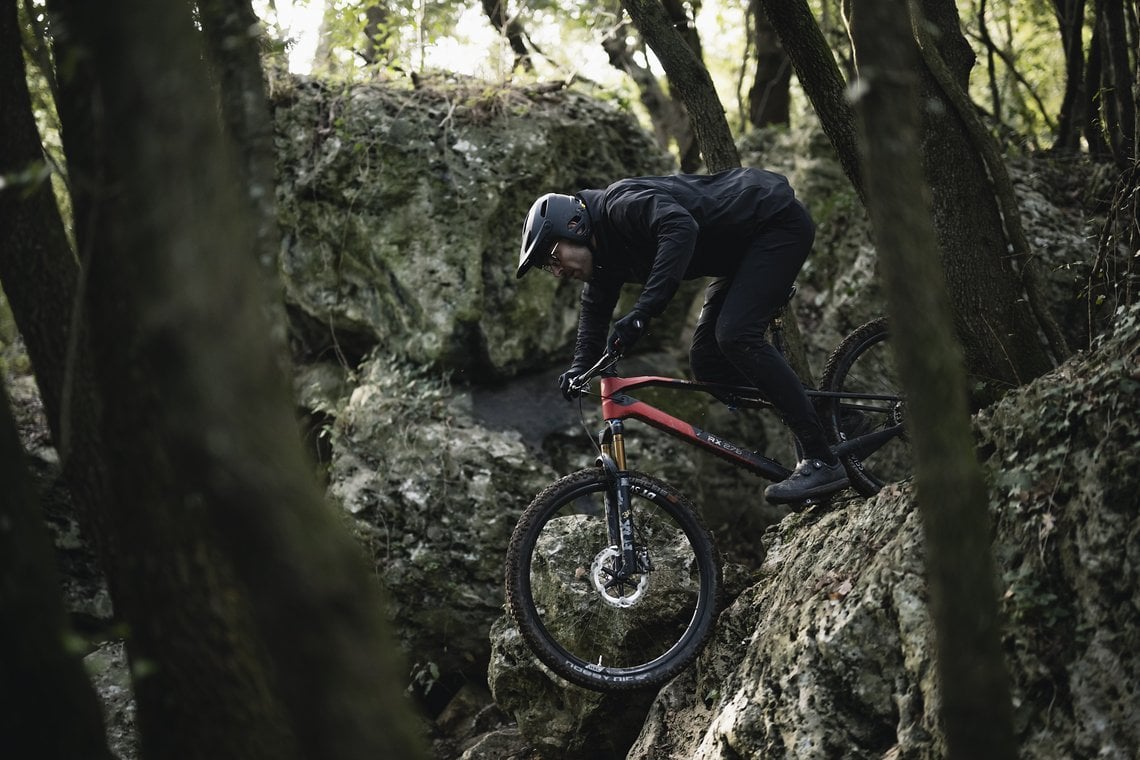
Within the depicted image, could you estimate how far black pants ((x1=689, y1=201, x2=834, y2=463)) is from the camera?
4715mm

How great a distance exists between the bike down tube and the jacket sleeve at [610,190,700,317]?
0.51 metres

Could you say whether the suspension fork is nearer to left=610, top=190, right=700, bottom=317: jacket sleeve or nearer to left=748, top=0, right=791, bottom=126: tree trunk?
left=610, top=190, right=700, bottom=317: jacket sleeve

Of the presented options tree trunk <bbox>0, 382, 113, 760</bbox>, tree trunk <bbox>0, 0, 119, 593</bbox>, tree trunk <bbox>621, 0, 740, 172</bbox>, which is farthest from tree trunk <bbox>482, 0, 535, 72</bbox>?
tree trunk <bbox>0, 382, 113, 760</bbox>

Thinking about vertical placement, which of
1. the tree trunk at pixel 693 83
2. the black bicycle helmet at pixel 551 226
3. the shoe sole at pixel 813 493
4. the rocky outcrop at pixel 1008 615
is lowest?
the rocky outcrop at pixel 1008 615

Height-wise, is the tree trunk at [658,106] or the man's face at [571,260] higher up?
the tree trunk at [658,106]

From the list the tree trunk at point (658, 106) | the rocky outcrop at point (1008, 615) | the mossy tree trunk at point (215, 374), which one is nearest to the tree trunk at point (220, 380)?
the mossy tree trunk at point (215, 374)

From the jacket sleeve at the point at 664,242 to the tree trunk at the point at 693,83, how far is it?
160 centimetres

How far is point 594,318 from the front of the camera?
5.12m

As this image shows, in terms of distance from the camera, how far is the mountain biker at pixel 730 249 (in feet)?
15.5

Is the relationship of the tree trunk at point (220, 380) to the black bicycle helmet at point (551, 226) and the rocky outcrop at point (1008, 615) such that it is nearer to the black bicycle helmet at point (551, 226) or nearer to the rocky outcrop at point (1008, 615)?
the rocky outcrop at point (1008, 615)

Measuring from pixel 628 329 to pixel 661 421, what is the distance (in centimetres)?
69

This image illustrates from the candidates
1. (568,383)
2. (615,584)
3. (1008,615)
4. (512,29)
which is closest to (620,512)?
(615,584)

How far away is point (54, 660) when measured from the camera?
2500 mm

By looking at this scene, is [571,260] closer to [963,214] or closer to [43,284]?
[963,214]
